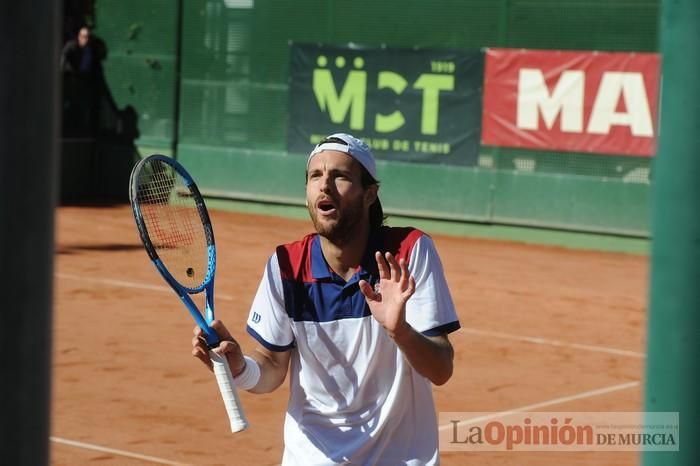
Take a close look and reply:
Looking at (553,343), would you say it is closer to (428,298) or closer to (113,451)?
(113,451)

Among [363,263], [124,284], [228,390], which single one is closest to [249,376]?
[228,390]

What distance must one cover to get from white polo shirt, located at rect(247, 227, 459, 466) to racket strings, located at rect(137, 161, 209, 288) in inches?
20.2

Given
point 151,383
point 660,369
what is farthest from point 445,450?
point 660,369

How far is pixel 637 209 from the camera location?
16.5 meters

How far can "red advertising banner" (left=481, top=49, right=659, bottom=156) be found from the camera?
16141mm

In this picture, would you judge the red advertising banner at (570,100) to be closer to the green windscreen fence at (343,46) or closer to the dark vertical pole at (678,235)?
the green windscreen fence at (343,46)

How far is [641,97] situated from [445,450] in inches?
379

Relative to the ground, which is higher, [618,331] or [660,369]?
[660,369]

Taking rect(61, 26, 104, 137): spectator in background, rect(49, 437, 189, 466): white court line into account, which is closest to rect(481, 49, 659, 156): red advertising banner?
rect(61, 26, 104, 137): spectator in background

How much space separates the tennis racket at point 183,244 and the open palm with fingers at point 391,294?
48 centimetres

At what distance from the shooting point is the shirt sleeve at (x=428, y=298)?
12.1ft

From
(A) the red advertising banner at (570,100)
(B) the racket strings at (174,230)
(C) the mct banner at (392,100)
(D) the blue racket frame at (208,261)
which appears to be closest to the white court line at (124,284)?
(C) the mct banner at (392,100)

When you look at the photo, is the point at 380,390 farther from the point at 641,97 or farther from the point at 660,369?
the point at 641,97

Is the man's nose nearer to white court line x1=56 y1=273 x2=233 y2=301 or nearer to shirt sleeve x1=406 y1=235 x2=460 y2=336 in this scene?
shirt sleeve x1=406 y1=235 x2=460 y2=336
